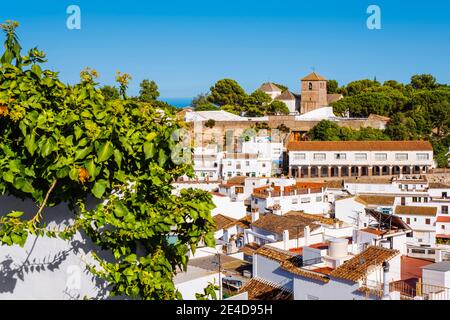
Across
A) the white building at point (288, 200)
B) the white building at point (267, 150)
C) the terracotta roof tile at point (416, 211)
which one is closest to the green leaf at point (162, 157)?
the white building at point (288, 200)

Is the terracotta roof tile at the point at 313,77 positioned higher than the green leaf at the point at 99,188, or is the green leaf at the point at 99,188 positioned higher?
the terracotta roof tile at the point at 313,77

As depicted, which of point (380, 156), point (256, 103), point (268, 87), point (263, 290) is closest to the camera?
point (263, 290)

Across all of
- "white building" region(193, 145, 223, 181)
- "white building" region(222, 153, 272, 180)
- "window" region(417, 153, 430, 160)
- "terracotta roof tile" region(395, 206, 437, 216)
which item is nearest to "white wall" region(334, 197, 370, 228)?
"terracotta roof tile" region(395, 206, 437, 216)

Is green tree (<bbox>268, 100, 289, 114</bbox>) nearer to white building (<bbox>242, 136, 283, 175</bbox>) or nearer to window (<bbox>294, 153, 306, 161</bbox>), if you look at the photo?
white building (<bbox>242, 136, 283, 175</bbox>)

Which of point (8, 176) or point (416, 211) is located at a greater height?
point (8, 176)

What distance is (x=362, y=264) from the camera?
844cm

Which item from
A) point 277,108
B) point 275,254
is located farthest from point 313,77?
point 275,254

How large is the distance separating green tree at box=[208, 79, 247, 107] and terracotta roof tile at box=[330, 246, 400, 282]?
46095 millimetres

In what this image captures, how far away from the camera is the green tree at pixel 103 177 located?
3148 millimetres

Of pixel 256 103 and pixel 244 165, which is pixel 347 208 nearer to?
pixel 244 165

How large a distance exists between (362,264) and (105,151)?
6059mm

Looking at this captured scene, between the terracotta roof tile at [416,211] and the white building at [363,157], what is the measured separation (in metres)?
12.5

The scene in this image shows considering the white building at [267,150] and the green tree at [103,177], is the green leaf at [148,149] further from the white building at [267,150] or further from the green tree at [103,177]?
the white building at [267,150]
